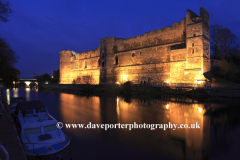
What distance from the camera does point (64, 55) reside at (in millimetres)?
39250

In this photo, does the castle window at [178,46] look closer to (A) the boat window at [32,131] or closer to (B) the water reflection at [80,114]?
(B) the water reflection at [80,114]

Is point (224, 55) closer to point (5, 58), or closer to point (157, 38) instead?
point (157, 38)

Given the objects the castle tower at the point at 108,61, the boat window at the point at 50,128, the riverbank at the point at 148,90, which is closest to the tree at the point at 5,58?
the boat window at the point at 50,128

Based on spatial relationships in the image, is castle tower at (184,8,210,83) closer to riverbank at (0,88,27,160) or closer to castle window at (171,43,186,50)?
castle window at (171,43,186,50)

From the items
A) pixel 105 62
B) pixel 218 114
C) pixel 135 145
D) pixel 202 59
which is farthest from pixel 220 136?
pixel 105 62

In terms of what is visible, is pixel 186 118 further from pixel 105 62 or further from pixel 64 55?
pixel 64 55

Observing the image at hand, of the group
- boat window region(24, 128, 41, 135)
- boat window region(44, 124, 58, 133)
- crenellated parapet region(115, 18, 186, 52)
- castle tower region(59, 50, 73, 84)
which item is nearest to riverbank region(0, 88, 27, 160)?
boat window region(24, 128, 41, 135)

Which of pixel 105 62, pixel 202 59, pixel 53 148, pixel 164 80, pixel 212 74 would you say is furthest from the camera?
pixel 105 62

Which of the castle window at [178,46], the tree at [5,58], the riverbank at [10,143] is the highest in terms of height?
the castle window at [178,46]

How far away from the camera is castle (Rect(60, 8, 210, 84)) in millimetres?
19188

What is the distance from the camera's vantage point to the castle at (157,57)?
63.0ft

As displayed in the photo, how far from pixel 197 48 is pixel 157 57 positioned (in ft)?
20.7

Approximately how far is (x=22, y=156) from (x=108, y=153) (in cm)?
299

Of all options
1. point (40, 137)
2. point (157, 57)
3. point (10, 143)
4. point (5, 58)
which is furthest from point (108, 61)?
point (10, 143)
